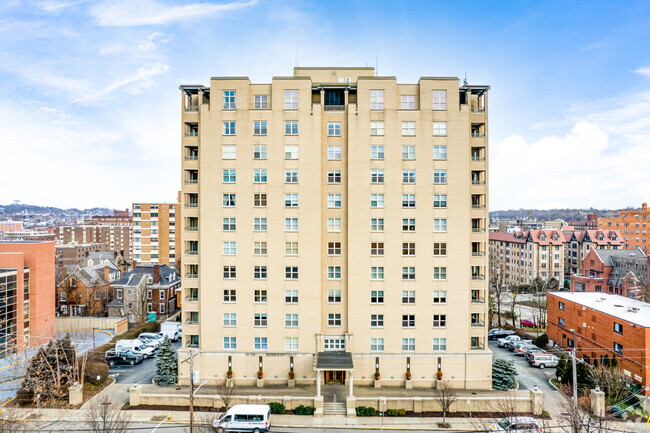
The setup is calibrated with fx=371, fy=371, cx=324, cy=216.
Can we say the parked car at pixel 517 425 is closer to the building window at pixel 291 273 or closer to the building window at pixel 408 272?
the building window at pixel 408 272

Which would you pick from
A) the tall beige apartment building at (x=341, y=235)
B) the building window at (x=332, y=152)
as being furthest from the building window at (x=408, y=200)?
the building window at (x=332, y=152)

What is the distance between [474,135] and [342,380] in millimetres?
27931

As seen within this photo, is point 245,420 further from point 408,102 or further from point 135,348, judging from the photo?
point 408,102

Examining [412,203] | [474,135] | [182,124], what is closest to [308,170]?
[412,203]

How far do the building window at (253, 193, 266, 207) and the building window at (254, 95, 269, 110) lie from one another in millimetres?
8856

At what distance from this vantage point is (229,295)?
36875mm

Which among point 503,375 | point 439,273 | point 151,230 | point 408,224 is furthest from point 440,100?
point 151,230

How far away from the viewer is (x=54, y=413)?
102 feet

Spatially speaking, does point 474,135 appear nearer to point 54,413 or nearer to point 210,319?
point 210,319

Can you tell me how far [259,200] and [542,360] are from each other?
1431 inches

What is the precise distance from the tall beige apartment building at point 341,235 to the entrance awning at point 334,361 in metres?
0.90

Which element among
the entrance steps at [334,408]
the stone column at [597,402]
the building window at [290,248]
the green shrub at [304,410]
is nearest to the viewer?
the stone column at [597,402]

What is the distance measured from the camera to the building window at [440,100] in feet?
Answer: 121

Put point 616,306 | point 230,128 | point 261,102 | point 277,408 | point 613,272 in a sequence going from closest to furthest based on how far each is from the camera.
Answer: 1. point 277,408
2. point 230,128
3. point 261,102
4. point 616,306
5. point 613,272
